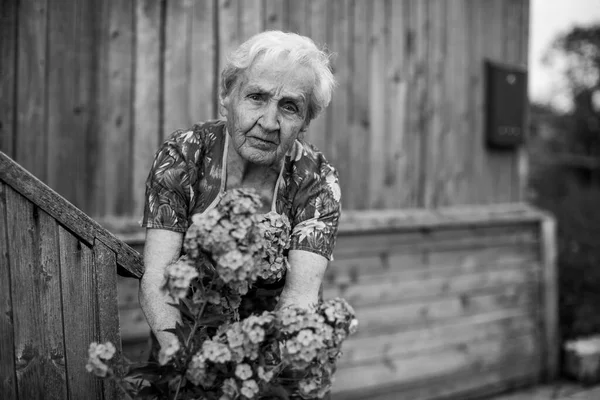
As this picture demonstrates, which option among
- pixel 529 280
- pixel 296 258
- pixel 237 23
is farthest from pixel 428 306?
pixel 296 258

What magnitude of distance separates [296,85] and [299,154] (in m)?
0.29

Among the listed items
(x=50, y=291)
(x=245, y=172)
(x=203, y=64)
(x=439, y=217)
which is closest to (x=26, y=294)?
(x=50, y=291)

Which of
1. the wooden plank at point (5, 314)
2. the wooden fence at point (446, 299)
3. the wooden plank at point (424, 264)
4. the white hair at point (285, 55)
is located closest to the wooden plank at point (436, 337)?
the wooden fence at point (446, 299)

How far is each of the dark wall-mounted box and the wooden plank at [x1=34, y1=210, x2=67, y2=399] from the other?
3.58 m

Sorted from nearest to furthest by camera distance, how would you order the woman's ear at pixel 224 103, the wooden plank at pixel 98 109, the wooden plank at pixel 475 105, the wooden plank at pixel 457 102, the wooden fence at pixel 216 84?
1. the woman's ear at pixel 224 103
2. the wooden fence at pixel 216 84
3. the wooden plank at pixel 98 109
4. the wooden plank at pixel 457 102
5. the wooden plank at pixel 475 105

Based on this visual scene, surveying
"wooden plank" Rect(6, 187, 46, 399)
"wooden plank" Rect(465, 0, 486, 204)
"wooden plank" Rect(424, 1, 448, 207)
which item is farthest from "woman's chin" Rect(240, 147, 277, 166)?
"wooden plank" Rect(465, 0, 486, 204)

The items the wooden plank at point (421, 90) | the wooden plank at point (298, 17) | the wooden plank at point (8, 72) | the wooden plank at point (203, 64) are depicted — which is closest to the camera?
the wooden plank at point (8, 72)

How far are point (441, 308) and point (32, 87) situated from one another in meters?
2.98

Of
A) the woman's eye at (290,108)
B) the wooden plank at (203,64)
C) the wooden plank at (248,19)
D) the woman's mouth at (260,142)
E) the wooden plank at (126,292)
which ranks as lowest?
the wooden plank at (126,292)

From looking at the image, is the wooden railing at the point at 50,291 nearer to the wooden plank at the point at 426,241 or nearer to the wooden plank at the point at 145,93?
the wooden plank at the point at 145,93

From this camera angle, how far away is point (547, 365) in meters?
4.92

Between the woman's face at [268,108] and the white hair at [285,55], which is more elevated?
the white hair at [285,55]

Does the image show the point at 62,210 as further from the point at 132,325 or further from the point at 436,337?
the point at 436,337

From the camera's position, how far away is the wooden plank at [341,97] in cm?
363
